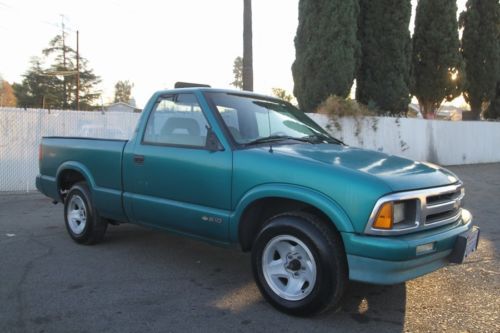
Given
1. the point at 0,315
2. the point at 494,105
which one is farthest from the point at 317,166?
the point at 494,105

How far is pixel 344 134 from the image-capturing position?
15.0 metres

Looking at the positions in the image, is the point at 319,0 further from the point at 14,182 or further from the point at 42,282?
the point at 42,282

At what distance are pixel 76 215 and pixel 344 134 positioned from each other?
1057 centimetres

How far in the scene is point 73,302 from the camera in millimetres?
4039

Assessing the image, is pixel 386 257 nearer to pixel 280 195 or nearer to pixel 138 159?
pixel 280 195

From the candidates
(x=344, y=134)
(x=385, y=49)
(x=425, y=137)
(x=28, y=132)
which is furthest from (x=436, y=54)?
(x=28, y=132)

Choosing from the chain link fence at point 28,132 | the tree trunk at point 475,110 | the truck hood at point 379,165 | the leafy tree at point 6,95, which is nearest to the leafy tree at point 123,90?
the leafy tree at point 6,95

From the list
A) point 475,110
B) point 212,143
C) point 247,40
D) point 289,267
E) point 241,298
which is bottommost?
point 241,298

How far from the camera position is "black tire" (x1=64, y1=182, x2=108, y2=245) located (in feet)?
18.5

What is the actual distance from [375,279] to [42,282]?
3.07 meters

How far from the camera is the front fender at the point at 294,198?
11.4 ft

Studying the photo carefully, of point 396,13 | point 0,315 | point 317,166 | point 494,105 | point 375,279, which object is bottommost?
point 0,315

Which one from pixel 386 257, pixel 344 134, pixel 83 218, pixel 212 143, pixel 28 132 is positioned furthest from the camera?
pixel 344 134

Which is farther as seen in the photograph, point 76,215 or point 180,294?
point 76,215
